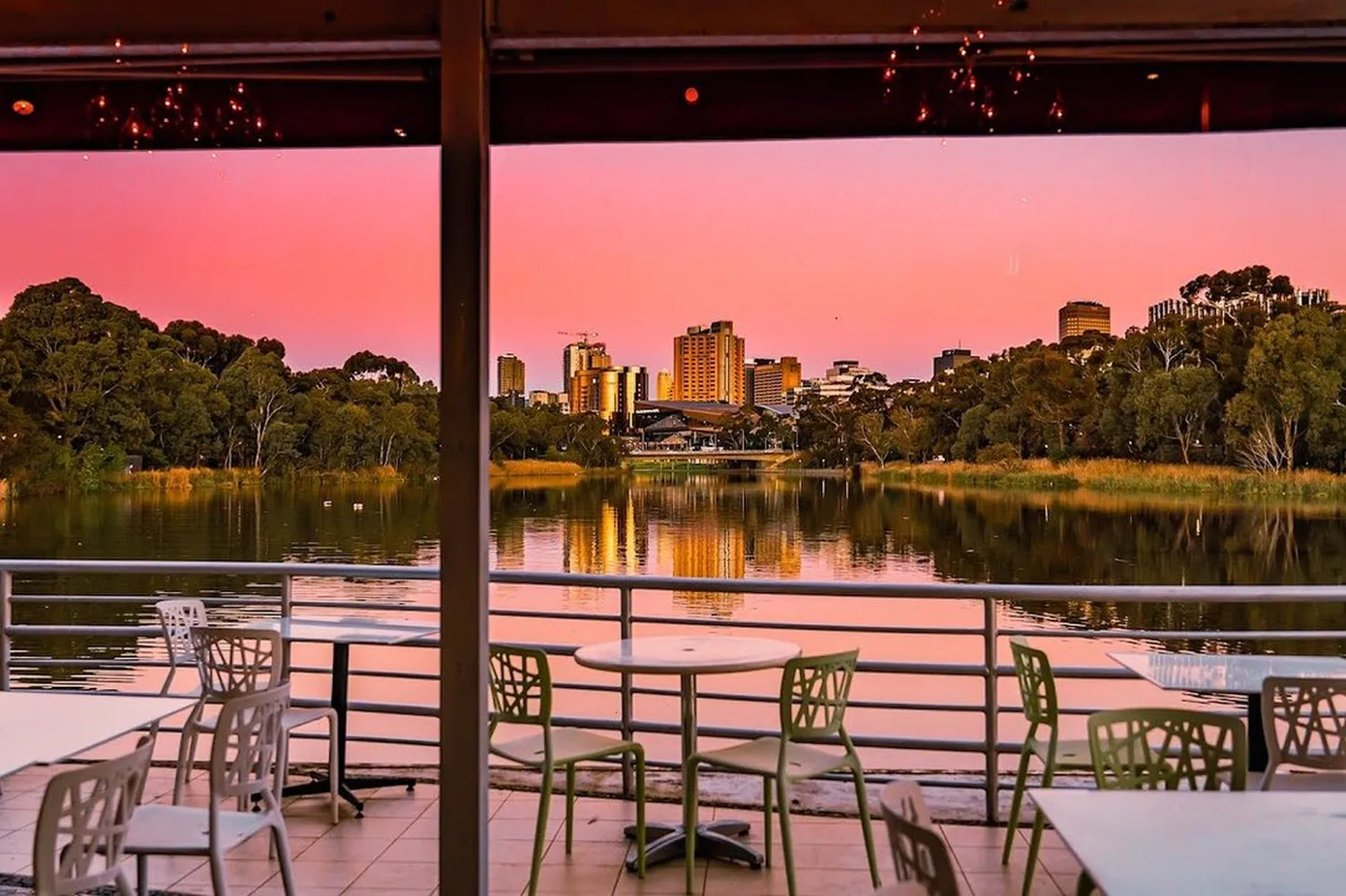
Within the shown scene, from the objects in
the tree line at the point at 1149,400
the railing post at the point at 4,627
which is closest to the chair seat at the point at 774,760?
the railing post at the point at 4,627

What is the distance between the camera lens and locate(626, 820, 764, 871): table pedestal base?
14.1 ft

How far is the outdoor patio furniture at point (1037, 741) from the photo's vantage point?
3947mm

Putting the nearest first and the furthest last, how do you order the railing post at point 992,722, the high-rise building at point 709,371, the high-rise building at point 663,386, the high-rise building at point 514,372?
1. the railing post at point 992,722
2. the high-rise building at point 514,372
3. the high-rise building at point 709,371
4. the high-rise building at point 663,386

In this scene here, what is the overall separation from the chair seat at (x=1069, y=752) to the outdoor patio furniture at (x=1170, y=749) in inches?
36.2

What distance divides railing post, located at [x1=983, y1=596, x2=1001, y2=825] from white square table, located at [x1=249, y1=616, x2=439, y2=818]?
2.28 m

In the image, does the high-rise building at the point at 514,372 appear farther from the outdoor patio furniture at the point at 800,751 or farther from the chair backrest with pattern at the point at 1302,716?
the chair backrest with pattern at the point at 1302,716

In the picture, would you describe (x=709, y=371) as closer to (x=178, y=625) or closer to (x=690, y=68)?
(x=178, y=625)

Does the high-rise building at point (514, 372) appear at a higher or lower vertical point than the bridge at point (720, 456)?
higher

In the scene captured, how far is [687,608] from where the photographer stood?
1122 inches

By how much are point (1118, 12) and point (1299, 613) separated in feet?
96.8

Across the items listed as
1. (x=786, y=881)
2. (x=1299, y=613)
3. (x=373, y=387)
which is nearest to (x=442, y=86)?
(x=786, y=881)

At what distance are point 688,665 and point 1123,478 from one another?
34.1 m

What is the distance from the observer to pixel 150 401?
3005 centimetres

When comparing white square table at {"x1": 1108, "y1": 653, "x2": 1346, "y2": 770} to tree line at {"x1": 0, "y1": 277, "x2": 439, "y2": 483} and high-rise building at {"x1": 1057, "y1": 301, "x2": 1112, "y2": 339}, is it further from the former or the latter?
high-rise building at {"x1": 1057, "y1": 301, "x2": 1112, "y2": 339}
